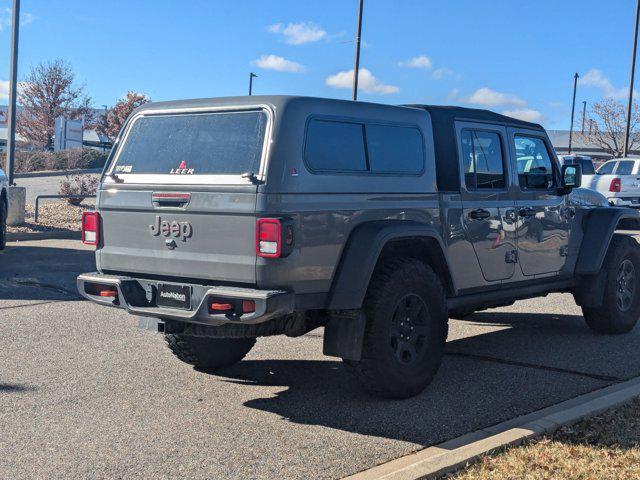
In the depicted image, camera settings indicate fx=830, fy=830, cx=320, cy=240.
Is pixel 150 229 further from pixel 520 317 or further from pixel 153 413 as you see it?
pixel 520 317

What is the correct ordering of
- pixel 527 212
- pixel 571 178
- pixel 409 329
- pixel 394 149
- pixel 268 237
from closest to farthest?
pixel 268 237, pixel 409 329, pixel 394 149, pixel 527 212, pixel 571 178

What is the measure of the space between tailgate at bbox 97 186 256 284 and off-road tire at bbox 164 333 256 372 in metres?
0.88

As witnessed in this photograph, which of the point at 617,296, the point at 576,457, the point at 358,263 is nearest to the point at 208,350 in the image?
→ the point at 358,263

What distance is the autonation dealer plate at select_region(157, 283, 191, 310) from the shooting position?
5.25 meters

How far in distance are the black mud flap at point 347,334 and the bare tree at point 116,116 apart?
2582 inches

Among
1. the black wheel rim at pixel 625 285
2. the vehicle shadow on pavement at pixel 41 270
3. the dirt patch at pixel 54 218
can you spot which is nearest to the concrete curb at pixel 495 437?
the black wheel rim at pixel 625 285

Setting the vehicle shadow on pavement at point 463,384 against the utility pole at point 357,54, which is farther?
the utility pole at point 357,54

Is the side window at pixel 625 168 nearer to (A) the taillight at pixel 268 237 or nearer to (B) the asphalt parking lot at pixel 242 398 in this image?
(B) the asphalt parking lot at pixel 242 398

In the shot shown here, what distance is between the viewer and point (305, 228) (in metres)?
5.12

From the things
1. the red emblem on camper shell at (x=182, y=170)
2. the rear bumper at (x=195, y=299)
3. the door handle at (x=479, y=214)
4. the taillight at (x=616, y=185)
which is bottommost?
the rear bumper at (x=195, y=299)

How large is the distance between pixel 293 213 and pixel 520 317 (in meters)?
5.03

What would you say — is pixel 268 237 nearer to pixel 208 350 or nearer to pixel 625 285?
pixel 208 350

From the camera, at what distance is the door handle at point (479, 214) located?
21.2 feet

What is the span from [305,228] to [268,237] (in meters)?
0.27
